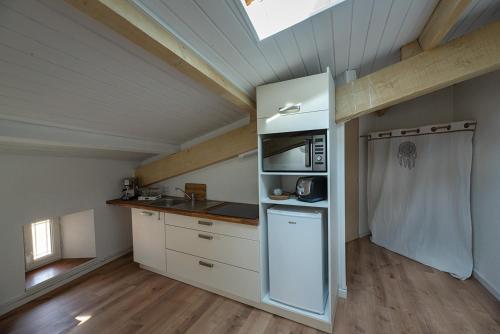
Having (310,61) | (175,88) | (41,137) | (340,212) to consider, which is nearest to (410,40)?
(310,61)

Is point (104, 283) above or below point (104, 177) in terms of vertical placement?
below

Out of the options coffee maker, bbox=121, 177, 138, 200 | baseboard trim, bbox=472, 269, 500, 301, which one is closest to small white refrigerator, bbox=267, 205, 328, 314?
baseboard trim, bbox=472, 269, 500, 301

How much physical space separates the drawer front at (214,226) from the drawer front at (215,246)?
0.12 feet

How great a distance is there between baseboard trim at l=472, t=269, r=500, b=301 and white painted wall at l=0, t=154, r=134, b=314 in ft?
13.6

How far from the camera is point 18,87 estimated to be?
1113 millimetres

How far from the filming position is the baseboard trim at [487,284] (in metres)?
1.76

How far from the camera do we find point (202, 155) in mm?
2469

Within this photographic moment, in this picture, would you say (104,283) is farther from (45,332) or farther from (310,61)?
(310,61)

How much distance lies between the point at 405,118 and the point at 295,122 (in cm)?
242

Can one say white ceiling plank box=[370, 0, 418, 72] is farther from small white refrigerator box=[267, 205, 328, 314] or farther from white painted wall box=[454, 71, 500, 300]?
small white refrigerator box=[267, 205, 328, 314]

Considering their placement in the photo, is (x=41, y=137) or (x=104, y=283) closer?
(x=41, y=137)

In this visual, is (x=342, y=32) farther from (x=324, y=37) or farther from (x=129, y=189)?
(x=129, y=189)

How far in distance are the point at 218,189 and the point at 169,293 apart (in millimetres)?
1207

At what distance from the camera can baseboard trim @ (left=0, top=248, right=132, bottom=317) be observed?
1.80 metres
